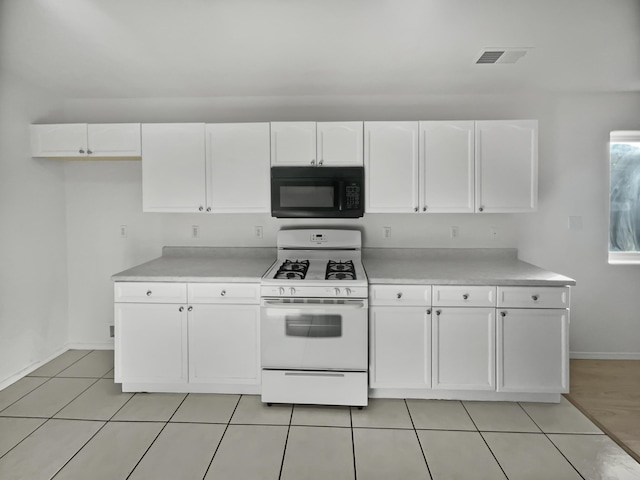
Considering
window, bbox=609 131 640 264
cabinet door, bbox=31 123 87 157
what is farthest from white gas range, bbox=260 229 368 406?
window, bbox=609 131 640 264

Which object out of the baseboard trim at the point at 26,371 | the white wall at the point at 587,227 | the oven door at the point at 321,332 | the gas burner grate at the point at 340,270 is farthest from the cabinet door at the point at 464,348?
the baseboard trim at the point at 26,371

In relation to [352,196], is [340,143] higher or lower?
higher

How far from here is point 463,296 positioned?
2762 millimetres

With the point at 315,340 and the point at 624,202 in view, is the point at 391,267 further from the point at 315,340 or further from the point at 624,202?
the point at 624,202

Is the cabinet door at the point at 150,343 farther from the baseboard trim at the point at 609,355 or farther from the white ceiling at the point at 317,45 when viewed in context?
the baseboard trim at the point at 609,355

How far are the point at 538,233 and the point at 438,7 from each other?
89.8 inches

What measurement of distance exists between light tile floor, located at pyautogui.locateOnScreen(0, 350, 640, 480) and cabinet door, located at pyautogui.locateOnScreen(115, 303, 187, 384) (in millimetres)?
173

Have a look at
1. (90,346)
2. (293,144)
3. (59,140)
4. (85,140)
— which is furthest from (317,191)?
(90,346)

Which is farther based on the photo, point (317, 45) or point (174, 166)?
point (174, 166)

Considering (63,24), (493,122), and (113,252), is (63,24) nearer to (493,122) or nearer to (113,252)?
(113,252)

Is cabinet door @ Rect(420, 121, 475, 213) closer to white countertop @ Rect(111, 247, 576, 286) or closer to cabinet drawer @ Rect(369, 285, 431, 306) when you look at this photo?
white countertop @ Rect(111, 247, 576, 286)

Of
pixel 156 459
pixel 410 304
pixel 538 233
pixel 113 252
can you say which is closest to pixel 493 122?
pixel 538 233

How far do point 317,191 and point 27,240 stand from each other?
2.36m

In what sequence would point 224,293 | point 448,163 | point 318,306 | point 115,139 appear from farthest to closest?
1. point 115,139
2. point 448,163
3. point 224,293
4. point 318,306
